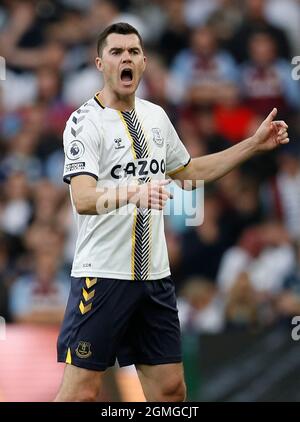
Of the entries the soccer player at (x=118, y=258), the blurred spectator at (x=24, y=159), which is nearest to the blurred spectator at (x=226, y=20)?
the blurred spectator at (x=24, y=159)

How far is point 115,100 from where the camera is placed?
20.3ft

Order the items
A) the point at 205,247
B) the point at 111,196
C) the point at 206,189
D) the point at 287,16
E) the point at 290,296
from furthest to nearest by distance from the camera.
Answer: the point at 287,16 → the point at 206,189 → the point at 205,247 → the point at 290,296 → the point at 111,196

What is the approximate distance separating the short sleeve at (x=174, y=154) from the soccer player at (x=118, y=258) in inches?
7.2

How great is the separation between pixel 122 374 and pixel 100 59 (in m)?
3.12

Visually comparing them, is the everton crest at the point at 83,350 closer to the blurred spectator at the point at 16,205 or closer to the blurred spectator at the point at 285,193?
the blurred spectator at the point at 285,193

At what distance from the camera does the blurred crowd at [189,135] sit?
9.80 meters

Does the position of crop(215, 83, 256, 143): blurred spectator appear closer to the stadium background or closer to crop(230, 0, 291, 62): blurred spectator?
the stadium background

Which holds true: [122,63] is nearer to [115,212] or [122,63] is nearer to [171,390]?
[115,212]

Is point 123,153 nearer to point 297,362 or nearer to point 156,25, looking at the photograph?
point 297,362

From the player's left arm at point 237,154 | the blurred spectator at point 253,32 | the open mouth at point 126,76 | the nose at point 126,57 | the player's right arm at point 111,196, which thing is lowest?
the player's right arm at point 111,196

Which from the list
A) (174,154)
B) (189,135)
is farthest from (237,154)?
(189,135)

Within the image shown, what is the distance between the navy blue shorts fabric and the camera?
6.03 metres

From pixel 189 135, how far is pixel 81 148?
17.4ft

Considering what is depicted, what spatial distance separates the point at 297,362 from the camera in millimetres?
8625
